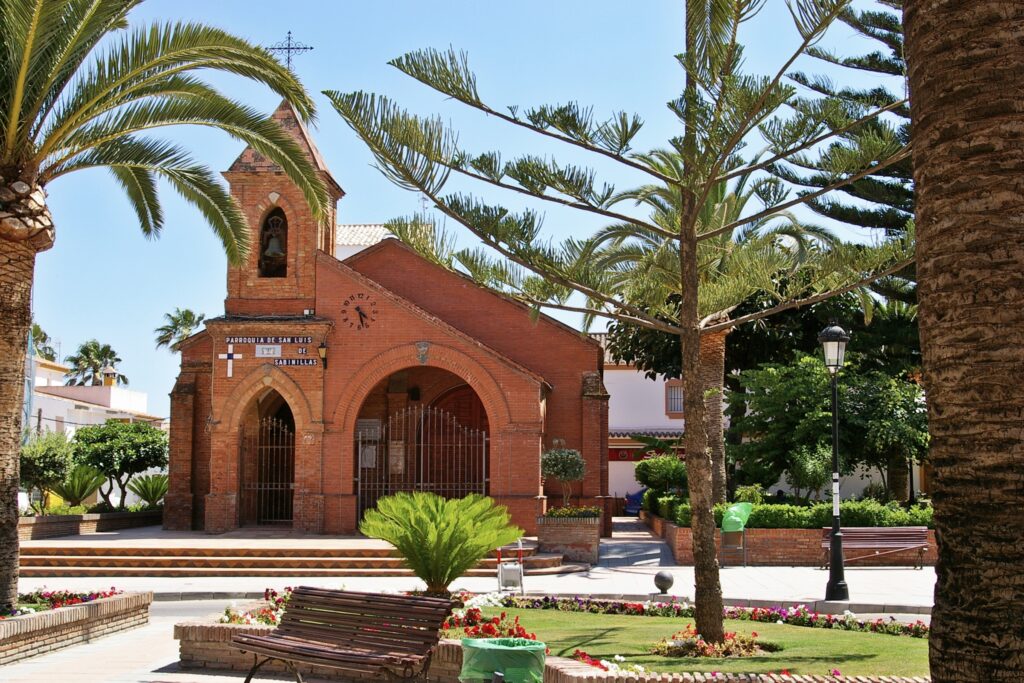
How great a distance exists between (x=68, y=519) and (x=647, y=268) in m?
17.7

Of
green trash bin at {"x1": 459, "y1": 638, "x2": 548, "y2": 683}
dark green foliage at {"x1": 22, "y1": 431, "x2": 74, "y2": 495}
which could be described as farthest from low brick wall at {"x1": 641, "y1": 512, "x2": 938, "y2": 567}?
dark green foliage at {"x1": 22, "y1": 431, "x2": 74, "y2": 495}

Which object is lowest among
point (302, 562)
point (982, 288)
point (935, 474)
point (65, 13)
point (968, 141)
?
point (302, 562)

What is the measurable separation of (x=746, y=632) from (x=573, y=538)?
10.7m

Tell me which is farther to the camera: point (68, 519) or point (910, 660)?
point (68, 519)

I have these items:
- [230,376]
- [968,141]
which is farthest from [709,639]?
[230,376]

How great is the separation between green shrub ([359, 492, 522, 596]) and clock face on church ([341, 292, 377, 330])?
14.4 meters

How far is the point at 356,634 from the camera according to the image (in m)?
8.50

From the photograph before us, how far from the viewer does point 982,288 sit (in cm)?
427

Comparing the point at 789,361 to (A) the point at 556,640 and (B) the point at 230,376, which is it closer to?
(B) the point at 230,376

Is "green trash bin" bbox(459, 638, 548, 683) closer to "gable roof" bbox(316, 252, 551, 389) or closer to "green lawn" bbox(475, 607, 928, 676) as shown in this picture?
"green lawn" bbox(475, 607, 928, 676)

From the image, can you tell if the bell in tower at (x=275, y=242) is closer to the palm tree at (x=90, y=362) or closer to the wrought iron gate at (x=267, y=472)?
the wrought iron gate at (x=267, y=472)

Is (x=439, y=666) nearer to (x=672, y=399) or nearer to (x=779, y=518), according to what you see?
(x=779, y=518)

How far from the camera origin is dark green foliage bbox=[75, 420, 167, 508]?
2833 cm

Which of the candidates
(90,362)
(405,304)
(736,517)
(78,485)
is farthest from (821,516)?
(90,362)
